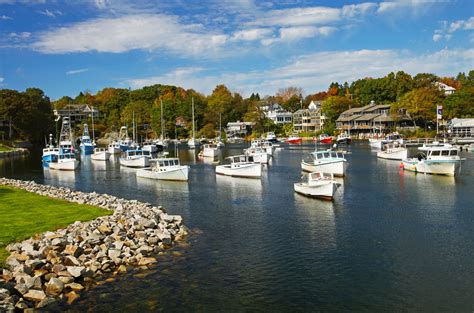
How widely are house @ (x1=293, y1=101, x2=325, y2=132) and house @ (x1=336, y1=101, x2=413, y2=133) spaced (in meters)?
17.3

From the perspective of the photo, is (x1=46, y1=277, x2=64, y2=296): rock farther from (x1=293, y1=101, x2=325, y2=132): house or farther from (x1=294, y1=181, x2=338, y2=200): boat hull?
(x1=293, y1=101, x2=325, y2=132): house

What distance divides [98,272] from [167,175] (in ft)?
123

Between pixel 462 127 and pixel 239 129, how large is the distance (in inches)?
3584

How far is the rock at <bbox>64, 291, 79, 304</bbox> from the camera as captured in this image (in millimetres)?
21273

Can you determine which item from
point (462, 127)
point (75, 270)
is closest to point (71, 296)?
point (75, 270)

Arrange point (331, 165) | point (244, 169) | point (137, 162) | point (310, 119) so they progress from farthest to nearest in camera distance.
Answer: point (310, 119)
point (137, 162)
point (244, 169)
point (331, 165)

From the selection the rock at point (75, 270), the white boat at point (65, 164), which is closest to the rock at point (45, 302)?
the rock at point (75, 270)

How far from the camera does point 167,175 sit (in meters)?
61.7

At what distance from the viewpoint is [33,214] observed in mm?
33375

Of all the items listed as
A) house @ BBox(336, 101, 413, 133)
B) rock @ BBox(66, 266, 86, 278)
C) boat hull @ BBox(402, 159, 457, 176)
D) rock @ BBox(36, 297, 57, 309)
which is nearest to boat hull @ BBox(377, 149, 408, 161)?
boat hull @ BBox(402, 159, 457, 176)

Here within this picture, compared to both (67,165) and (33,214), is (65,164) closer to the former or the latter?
(67,165)

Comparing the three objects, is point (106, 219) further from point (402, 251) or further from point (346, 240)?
point (402, 251)

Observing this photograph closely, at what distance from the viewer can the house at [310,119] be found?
188 m

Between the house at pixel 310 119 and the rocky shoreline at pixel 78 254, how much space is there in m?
159
